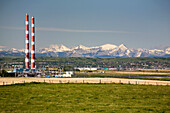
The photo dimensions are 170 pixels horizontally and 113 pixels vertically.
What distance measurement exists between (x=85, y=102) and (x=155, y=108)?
12.8 m

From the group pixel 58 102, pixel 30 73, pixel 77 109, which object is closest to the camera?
pixel 77 109

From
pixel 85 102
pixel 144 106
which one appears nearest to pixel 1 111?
pixel 85 102

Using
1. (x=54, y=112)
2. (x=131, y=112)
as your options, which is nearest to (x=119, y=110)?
(x=131, y=112)

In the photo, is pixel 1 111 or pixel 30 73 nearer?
pixel 1 111

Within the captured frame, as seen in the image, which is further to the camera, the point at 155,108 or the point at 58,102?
the point at 58,102

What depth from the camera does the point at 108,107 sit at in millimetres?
48125

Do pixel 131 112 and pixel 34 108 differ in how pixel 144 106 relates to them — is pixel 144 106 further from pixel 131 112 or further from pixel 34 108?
pixel 34 108

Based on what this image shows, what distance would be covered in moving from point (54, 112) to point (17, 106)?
776cm

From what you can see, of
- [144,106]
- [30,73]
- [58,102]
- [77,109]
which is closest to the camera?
[77,109]

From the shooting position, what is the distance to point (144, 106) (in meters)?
49.8

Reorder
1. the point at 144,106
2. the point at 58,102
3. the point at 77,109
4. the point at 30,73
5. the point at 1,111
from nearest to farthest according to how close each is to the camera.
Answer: the point at 1,111 < the point at 77,109 < the point at 144,106 < the point at 58,102 < the point at 30,73

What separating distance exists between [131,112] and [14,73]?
126090mm

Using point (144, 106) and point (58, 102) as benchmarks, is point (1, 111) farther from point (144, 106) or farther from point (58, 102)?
point (144, 106)

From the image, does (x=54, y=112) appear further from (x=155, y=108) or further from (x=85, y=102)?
(x=155, y=108)
